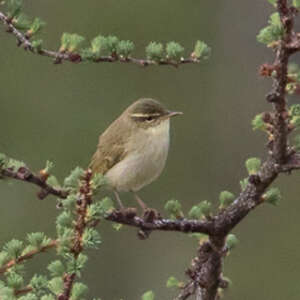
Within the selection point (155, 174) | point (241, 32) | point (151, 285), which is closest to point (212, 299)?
point (155, 174)

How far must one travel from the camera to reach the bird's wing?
686cm

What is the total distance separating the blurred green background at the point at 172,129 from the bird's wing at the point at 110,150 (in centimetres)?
599

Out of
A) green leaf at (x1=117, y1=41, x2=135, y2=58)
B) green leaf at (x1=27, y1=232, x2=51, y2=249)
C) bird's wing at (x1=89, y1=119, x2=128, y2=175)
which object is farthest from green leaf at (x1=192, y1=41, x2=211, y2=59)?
bird's wing at (x1=89, y1=119, x2=128, y2=175)

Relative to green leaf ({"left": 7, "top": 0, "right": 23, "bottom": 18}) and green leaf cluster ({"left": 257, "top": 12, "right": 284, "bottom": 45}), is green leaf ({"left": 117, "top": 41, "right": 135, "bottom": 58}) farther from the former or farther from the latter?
green leaf cluster ({"left": 257, "top": 12, "right": 284, "bottom": 45})

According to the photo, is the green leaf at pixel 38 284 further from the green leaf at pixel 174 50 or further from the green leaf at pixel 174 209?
the green leaf at pixel 174 50

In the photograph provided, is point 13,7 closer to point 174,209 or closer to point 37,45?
point 37,45

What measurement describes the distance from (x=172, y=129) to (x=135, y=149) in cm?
791

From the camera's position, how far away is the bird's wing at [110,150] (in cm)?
686

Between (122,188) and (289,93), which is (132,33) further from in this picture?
Answer: (289,93)

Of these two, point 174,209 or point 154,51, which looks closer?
point 154,51

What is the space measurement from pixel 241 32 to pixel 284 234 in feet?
9.10

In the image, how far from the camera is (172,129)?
14852 millimetres

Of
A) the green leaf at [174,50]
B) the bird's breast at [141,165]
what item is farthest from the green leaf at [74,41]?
the bird's breast at [141,165]

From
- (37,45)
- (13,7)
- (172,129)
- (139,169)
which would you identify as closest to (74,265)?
(37,45)
